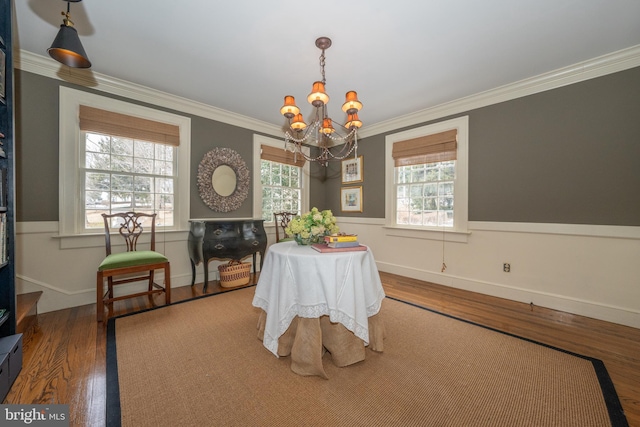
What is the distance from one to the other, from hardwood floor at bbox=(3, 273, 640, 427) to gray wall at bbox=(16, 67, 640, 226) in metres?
1.02

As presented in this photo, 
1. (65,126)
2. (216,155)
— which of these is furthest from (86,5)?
(216,155)

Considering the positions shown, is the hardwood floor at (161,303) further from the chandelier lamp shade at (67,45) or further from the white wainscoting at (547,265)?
the chandelier lamp shade at (67,45)

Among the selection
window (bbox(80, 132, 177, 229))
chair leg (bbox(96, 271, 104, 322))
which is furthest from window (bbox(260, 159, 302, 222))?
chair leg (bbox(96, 271, 104, 322))

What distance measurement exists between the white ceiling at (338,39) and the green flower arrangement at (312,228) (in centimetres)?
155

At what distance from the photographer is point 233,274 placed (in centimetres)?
346

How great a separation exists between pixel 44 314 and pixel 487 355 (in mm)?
4112

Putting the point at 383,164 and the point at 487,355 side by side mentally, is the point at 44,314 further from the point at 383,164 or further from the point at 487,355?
the point at 383,164

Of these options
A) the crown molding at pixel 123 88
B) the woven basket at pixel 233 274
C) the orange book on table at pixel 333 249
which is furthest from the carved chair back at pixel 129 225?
the orange book on table at pixel 333 249

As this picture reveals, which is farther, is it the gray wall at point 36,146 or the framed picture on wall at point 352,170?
the framed picture on wall at point 352,170

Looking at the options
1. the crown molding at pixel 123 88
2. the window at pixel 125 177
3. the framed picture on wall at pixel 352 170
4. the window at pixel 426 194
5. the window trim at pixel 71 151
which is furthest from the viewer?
the framed picture on wall at pixel 352 170

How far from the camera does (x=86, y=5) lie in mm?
1875

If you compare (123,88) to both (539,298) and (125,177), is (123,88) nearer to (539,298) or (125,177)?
(125,177)

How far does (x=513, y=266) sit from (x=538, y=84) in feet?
6.89

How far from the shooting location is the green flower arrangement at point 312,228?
202 centimetres
